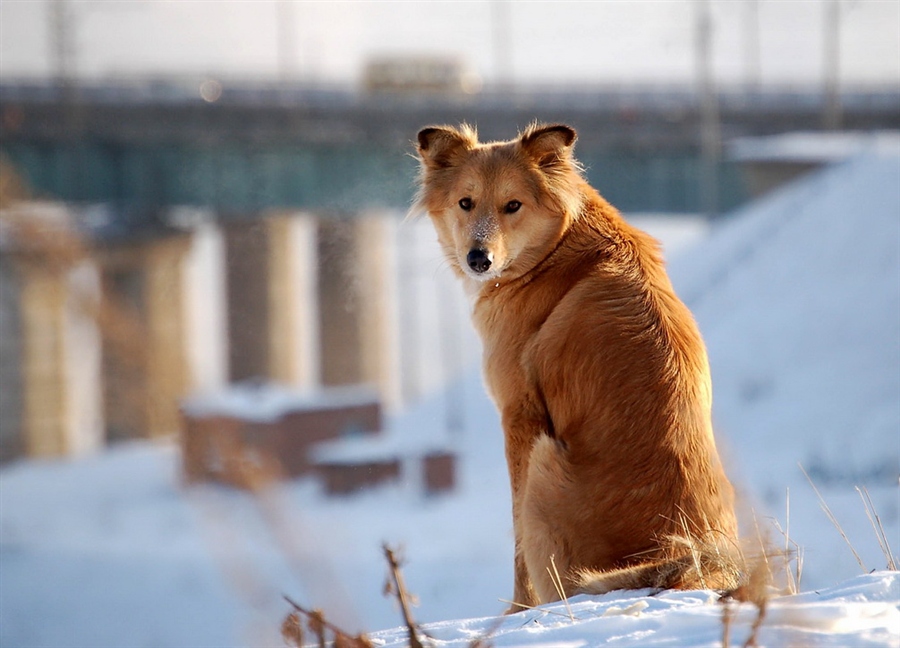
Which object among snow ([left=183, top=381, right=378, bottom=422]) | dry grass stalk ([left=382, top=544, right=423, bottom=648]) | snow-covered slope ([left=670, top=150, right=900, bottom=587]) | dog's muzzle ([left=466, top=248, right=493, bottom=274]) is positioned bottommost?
snow ([left=183, top=381, right=378, bottom=422])

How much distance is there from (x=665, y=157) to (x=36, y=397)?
22.6 metres

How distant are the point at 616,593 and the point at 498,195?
225cm

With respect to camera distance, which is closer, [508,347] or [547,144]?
[508,347]

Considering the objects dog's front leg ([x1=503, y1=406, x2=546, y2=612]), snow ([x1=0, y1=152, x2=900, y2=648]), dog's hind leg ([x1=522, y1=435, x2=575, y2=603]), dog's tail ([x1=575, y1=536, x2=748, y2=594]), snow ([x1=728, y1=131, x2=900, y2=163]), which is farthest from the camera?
snow ([x1=728, y1=131, x2=900, y2=163])

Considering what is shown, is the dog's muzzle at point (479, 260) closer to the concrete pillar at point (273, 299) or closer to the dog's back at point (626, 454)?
the dog's back at point (626, 454)

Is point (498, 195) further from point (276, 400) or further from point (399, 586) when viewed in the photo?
point (276, 400)

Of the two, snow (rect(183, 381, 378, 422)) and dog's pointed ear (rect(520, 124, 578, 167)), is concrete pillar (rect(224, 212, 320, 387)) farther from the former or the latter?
dog's pointed ear (rect(520, 124, 578, 167))

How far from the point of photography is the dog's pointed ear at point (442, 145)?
17.3 feet

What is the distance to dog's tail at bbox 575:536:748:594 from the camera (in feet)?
11.4

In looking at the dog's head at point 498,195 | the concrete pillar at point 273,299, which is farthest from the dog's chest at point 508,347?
the concrete pillar at point 273,299

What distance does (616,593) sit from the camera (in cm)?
341

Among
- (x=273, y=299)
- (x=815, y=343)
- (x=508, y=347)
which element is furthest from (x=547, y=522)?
(x=273, y=299)

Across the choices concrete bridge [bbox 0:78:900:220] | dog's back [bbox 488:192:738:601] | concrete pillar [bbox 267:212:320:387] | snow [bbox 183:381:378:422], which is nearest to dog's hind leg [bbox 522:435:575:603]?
dog's back [bbox 488:192:738:601]

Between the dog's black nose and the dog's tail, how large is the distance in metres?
1.69
